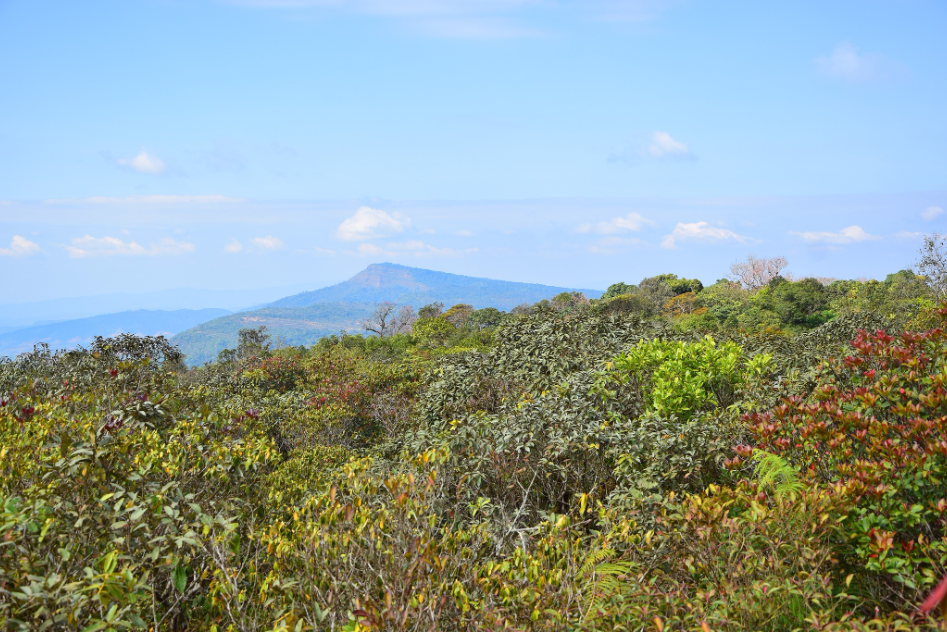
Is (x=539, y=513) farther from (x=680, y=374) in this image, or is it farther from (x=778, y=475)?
(x=680, y=374)

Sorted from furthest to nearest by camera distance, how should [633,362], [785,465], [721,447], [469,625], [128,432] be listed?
[633,362], [721,447], [128,432], [785,465], [469,625]

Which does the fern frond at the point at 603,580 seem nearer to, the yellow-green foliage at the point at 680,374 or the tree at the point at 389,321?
the yellow-green foliage at the point at 680,374

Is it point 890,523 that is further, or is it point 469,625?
point 890,523

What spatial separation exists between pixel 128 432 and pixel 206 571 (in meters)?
2.16

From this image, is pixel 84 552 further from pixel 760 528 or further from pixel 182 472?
pixel 760 528

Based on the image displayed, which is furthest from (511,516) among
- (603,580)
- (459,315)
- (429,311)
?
(429,311)

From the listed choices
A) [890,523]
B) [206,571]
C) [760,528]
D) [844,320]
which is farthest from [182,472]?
[844,320]

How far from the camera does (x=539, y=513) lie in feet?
17.9

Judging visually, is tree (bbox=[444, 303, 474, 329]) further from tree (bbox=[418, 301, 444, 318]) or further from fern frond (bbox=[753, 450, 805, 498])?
fern frond (bbox=[753, 450, 805, 498])

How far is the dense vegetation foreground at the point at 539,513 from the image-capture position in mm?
3436

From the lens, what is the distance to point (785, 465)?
473 cm

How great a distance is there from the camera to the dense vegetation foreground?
3.44 meters

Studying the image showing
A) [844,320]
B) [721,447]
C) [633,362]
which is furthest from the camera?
[844,320]

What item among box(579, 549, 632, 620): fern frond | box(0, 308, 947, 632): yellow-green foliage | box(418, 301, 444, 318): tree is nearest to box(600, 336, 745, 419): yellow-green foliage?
box(0, 308, 947, 632): yellow-green foliage
